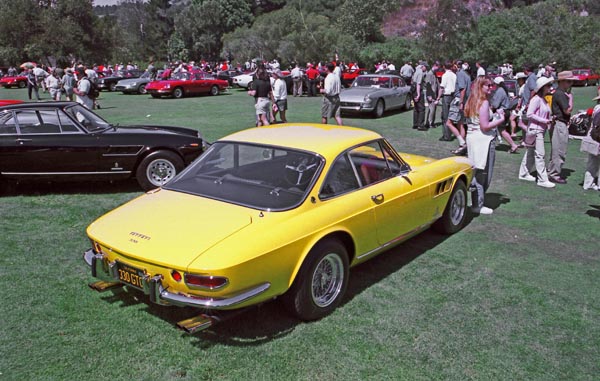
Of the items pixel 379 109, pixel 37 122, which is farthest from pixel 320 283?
pixel 379 109

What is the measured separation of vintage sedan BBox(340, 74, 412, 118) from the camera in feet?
54.2

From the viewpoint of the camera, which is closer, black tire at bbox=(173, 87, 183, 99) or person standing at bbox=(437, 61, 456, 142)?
person standing at bbox=(437, 61, 456, 142)

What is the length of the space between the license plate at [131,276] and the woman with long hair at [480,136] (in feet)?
15.4

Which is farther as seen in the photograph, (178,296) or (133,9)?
(133,9)

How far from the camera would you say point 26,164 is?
23.9 feet

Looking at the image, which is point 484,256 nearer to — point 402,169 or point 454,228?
point 454,228

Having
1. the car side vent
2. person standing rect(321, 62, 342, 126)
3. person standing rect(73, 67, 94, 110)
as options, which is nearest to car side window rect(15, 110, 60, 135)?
the car side vent

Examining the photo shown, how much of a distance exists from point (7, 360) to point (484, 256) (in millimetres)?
4585

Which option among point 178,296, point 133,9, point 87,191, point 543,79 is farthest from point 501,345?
point 133,9

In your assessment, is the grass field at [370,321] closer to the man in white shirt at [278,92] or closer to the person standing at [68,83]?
the man in white shirt at [278,92]

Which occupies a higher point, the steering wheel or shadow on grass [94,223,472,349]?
the steering wheel

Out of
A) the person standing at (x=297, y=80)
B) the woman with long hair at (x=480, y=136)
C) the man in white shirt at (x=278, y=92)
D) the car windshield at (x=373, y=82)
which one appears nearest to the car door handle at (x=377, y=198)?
the woman with long hair at (x=480, y=136)

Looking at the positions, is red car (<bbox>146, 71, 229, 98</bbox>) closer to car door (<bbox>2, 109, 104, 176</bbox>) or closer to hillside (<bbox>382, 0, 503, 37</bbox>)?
car door (<bbox>2, 109, 104, 176</bbox>)

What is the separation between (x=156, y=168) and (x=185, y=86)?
17.6 m
